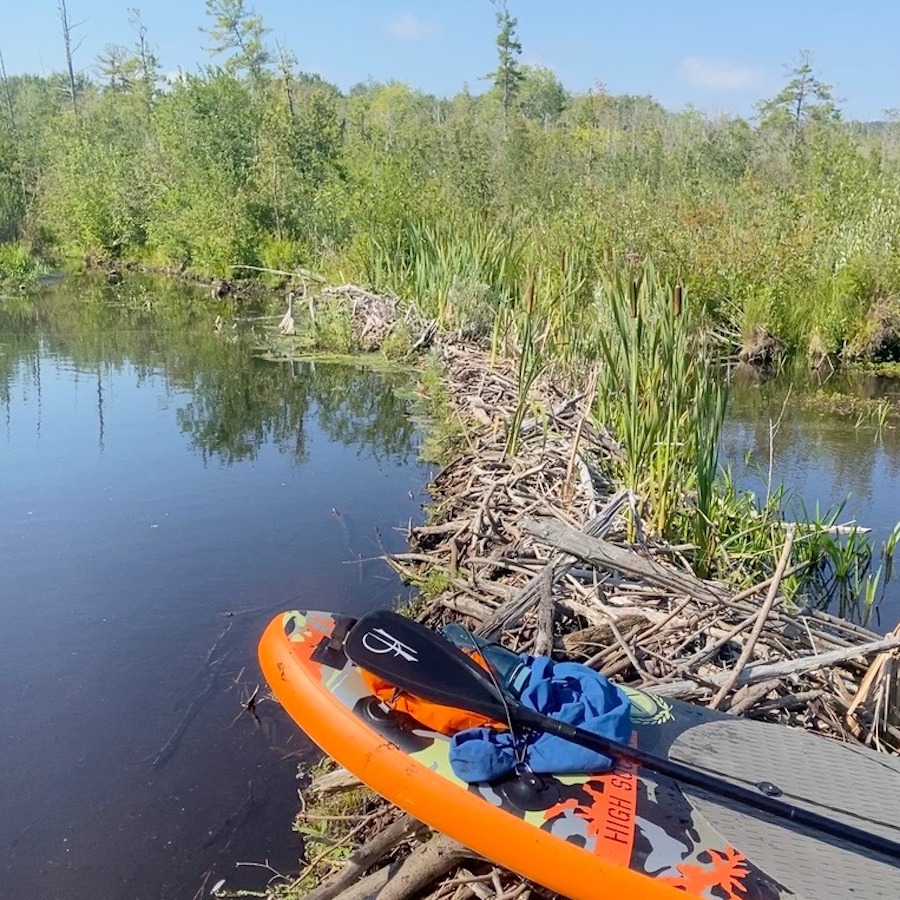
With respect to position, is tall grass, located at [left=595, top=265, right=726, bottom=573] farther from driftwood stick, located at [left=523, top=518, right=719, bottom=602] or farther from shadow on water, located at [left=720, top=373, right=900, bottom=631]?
driftwood stick, located at [left=523, top=518, right=719, bottom=602]

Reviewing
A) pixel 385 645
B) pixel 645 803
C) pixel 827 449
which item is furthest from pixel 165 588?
pixel 827 449

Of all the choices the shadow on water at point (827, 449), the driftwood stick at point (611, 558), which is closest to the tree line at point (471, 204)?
the shadow on water at point (827, 449)

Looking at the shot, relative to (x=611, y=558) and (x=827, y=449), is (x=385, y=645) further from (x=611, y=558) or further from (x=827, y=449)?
(x=827, y=449)

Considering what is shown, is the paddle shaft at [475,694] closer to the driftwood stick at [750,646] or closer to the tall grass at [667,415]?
the driftwood stick at [750,646]

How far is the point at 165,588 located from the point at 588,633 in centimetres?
266

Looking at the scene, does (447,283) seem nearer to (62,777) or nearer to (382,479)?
(382,479)

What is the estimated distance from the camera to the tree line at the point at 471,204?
1128 cm

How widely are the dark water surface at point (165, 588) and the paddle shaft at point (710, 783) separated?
125 centimetres

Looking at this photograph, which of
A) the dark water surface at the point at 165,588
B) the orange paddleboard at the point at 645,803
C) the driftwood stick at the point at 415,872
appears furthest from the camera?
the dark water surface at the point at 165,588

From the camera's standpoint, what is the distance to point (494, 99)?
149 feet

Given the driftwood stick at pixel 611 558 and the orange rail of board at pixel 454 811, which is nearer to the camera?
the orange rail of board at pixel 454 811

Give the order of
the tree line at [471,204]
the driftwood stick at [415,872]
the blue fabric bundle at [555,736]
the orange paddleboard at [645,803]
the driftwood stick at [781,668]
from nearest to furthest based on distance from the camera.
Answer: the orange paddleboard at [645,803]
the blue fabric bundle at [555,736]
the driftwood stick at [415,872]
the driftwood stick at [781,668]
the tree line at [471,204]

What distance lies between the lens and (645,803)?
2615mm

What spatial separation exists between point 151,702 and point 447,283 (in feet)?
25.3
